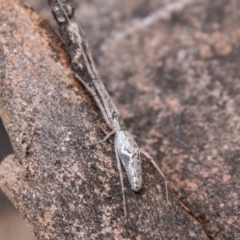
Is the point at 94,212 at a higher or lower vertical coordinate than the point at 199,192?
higher

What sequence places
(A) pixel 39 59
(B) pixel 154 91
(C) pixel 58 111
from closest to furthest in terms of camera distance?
1. (C) pixel 58 111
2. (A) pixel 39 59
3. (B) pixel 154 91

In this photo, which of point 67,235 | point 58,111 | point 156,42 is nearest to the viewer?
point 67,235

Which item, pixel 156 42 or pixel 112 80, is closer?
pixel 112 80

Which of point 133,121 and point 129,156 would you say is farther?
point 133,121

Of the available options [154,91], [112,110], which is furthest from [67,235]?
[154,91]

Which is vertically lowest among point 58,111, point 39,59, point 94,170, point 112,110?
point 94,170

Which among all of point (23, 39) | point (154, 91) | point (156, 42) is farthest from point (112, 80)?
point (23, 39)

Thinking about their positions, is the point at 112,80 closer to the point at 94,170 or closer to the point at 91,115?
the point at 91,115

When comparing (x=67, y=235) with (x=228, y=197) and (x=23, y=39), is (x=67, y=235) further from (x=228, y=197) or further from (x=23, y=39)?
(x=23, y=39)
